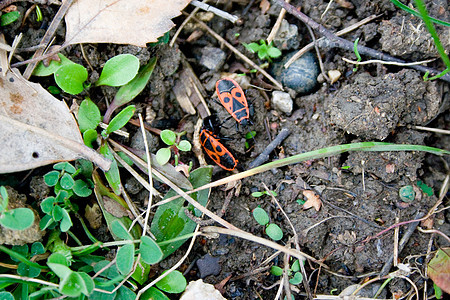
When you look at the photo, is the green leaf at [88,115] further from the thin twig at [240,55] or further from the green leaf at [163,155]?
the thin twig at [240,55]

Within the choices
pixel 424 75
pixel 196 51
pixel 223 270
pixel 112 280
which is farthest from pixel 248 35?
pixel 112 280

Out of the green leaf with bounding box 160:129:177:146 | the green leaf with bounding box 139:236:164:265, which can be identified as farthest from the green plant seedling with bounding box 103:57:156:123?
the green leaf with bounding box 139:236:164:265

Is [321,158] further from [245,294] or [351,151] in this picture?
[245,294]

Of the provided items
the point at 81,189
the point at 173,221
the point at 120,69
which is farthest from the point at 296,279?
the point at 120,69

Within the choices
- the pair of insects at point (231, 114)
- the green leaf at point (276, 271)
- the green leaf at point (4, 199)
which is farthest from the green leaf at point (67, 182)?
the green leaf at point (276, 271)

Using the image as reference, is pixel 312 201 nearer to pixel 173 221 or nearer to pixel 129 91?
pixel 173 221

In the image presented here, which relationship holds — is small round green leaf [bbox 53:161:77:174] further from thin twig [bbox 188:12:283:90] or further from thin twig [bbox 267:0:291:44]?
thin twig [bbox 267:0:291:44]
